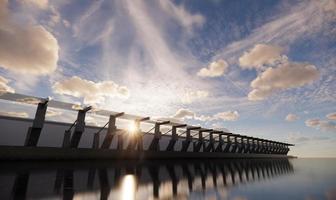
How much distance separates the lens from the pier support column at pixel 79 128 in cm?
2048

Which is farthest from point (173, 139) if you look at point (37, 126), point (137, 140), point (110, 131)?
point (37, 126)

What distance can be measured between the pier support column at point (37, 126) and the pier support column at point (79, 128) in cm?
315

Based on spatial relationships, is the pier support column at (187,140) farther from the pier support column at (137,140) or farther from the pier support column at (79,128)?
the pier support column at (79,128)

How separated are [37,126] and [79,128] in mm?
3817

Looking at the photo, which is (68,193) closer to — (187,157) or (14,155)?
(14,155)

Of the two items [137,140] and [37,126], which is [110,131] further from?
[37,126]

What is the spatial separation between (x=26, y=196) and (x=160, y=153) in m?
23.9

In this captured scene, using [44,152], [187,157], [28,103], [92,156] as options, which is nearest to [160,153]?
[187,157]

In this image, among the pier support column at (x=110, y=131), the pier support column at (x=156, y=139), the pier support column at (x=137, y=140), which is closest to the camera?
the pier support column at (x=110, y=131)

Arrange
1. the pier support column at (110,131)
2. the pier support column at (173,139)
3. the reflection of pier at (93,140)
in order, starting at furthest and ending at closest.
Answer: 1. the pier support column at (173,139)
2. the pier support column at (110,131)
3. the reflection of pier at (93,140)

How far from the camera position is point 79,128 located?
20.9 m

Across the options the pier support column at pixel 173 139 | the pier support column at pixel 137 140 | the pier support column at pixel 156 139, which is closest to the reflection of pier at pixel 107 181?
the pier support column at pixel 137 140

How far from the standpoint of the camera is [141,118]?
87.8ft

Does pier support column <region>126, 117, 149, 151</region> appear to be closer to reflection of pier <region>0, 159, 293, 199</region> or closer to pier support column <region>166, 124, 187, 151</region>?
pier support column <region>166, 124, 187, 151</region>
